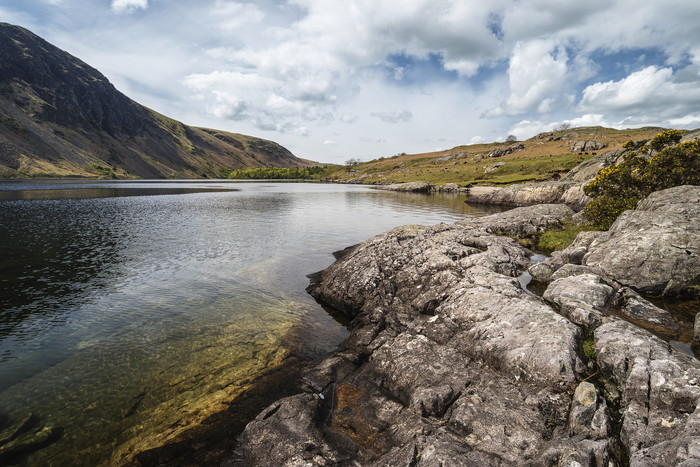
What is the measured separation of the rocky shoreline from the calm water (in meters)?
3.45

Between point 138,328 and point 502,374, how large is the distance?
1916 cm

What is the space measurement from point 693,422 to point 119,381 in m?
19.1

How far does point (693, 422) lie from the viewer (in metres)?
6.68

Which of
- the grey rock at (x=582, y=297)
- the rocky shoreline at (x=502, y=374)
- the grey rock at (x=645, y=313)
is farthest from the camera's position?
the grey rock at (x=645, y=313)

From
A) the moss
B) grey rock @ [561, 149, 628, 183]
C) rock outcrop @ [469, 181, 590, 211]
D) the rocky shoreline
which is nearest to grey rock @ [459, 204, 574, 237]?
the rocky shoreline

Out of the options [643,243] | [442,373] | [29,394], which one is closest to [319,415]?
[442,373]

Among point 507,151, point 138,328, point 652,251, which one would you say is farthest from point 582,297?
point 507,151

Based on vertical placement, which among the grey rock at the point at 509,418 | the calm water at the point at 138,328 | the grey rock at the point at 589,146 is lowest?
the calm water at the point at 138,328

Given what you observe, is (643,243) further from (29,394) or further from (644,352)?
(29,394)

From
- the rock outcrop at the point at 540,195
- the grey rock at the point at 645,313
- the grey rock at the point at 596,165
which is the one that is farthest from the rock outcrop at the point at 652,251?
the grey rock at the point at 596,165

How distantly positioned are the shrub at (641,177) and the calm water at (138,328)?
29.2 metres

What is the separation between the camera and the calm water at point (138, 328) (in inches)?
447

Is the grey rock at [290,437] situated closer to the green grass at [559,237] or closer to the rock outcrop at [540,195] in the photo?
the green grass at [559,237]

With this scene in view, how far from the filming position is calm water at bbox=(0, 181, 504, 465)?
11359mm
